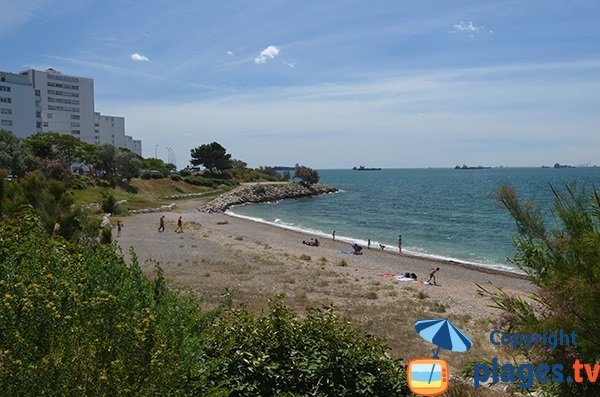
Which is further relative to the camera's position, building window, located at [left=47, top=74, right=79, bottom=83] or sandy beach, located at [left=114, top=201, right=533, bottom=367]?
building window, located at [left=47, top=74, right=79, bottom=83]

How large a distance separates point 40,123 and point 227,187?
4212 centimetres

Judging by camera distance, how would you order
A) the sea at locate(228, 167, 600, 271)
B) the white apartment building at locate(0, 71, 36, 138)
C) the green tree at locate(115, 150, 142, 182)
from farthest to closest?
1. the white apartment building at locate(0, 71, 36, 138)
2. the green tree at locate(115, 150, 142, 182)
3. the sea at locate(228, 167, 600, 271)

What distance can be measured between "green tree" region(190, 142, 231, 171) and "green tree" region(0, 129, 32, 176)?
163ft

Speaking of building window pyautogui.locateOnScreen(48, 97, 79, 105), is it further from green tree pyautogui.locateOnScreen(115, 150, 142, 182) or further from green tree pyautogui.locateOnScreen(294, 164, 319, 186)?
green tree pyautogui.locateOnScreen(294, 164, 319, 186)

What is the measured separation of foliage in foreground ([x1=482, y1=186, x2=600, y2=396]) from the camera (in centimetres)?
433

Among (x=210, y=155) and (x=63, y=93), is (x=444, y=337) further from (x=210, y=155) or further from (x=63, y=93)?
(x=63, y=93)

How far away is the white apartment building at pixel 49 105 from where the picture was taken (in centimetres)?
8619

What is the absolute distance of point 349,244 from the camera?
4069 cm

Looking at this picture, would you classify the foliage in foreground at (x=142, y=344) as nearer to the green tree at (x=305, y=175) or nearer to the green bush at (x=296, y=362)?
the green bush at (x=296, y=362)

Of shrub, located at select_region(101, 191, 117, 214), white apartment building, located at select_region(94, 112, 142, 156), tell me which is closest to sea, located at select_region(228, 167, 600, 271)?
shrub, located at select_region(101, 191, 117, 214)

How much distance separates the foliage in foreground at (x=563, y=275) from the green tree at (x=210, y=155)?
332 feet

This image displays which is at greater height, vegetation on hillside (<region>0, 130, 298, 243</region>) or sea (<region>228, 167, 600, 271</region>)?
vegetation on hillside (<region>0, 130, 298, 243</region>)

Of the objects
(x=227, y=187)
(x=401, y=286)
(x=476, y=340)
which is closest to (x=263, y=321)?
(x=476, y=340)

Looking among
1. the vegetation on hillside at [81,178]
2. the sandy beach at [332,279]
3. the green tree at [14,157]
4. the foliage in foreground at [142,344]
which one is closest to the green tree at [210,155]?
the vegetation on hillside at [81,178]
